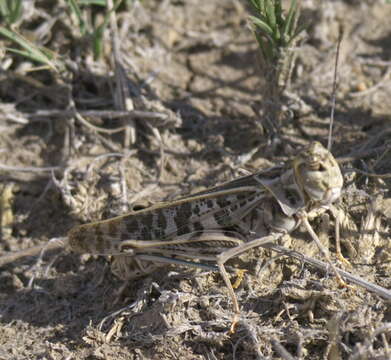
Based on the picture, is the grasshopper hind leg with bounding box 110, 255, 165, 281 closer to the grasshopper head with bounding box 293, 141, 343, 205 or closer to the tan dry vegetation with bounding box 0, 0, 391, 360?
the tan dry vegetation with bounding box 0, 0, 391, 360

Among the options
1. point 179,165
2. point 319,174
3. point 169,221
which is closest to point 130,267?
point 169,221

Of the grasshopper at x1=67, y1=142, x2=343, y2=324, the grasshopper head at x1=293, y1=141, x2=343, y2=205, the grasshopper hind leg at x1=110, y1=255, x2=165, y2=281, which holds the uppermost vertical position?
the grasshopper head at x1=293, y1=141, x2=343, y2=205

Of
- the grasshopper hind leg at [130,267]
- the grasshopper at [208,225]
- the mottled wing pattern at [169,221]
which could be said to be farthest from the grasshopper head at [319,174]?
the grasshopper hind leg at [130,267]

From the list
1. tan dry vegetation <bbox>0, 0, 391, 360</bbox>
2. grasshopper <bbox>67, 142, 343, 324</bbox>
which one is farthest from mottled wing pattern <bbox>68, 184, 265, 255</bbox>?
tan dry vegetation <bbox>0, 0, 391, 360</bbox>

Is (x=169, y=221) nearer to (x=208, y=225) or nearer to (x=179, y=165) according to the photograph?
(x=208, y=225)

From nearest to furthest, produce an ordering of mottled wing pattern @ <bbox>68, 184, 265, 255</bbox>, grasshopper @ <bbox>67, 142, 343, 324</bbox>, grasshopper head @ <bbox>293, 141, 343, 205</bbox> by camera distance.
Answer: grasshopper head @ <bbox>293, 141, 343, 205</bbox> < grasshopper @ <bbox>67, 142, 343, 324</bbox> < mottled wing pattern @ <bbox>68, 184, 265, 255</bbox>

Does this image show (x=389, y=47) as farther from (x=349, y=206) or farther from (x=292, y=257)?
(x=292, y=257)
